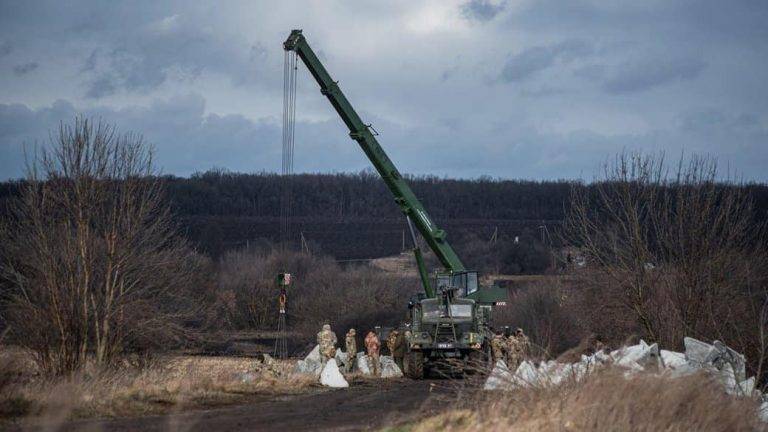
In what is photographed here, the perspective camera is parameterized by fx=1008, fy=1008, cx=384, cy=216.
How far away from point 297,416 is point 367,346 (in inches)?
614

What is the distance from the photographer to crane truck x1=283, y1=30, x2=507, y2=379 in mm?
30406

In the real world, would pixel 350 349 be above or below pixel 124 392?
below

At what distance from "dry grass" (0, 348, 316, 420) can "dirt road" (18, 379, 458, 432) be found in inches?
24.7

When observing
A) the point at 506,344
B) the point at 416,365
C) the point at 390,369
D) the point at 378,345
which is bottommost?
the point at 390,369

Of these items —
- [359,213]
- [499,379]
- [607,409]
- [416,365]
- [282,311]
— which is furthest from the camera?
[359,213]

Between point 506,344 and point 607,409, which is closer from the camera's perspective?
point 607,409

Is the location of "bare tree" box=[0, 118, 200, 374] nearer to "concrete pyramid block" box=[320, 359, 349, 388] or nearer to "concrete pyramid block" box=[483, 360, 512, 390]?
"concrete pyramid block" box=[320, 359, 349, 388]

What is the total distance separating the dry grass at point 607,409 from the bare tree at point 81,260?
1169 centimetres

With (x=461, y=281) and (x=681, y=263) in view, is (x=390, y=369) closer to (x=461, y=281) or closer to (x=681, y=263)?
(x=461, y=281)

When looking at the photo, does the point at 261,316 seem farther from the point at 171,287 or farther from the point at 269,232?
the point at 269,232

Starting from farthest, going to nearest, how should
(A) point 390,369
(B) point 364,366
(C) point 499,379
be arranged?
(A) point 390,369 → (B) point 364,366 → (C) point 499,379

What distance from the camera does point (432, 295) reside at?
1409 inches

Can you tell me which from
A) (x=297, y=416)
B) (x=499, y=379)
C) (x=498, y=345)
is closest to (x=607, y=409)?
(x=499, y=379)

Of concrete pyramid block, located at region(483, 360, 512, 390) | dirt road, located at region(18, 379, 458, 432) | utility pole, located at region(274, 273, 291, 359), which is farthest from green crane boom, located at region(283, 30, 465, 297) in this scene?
concrete pyramid block, located at region(483, 360, 512, 390)
